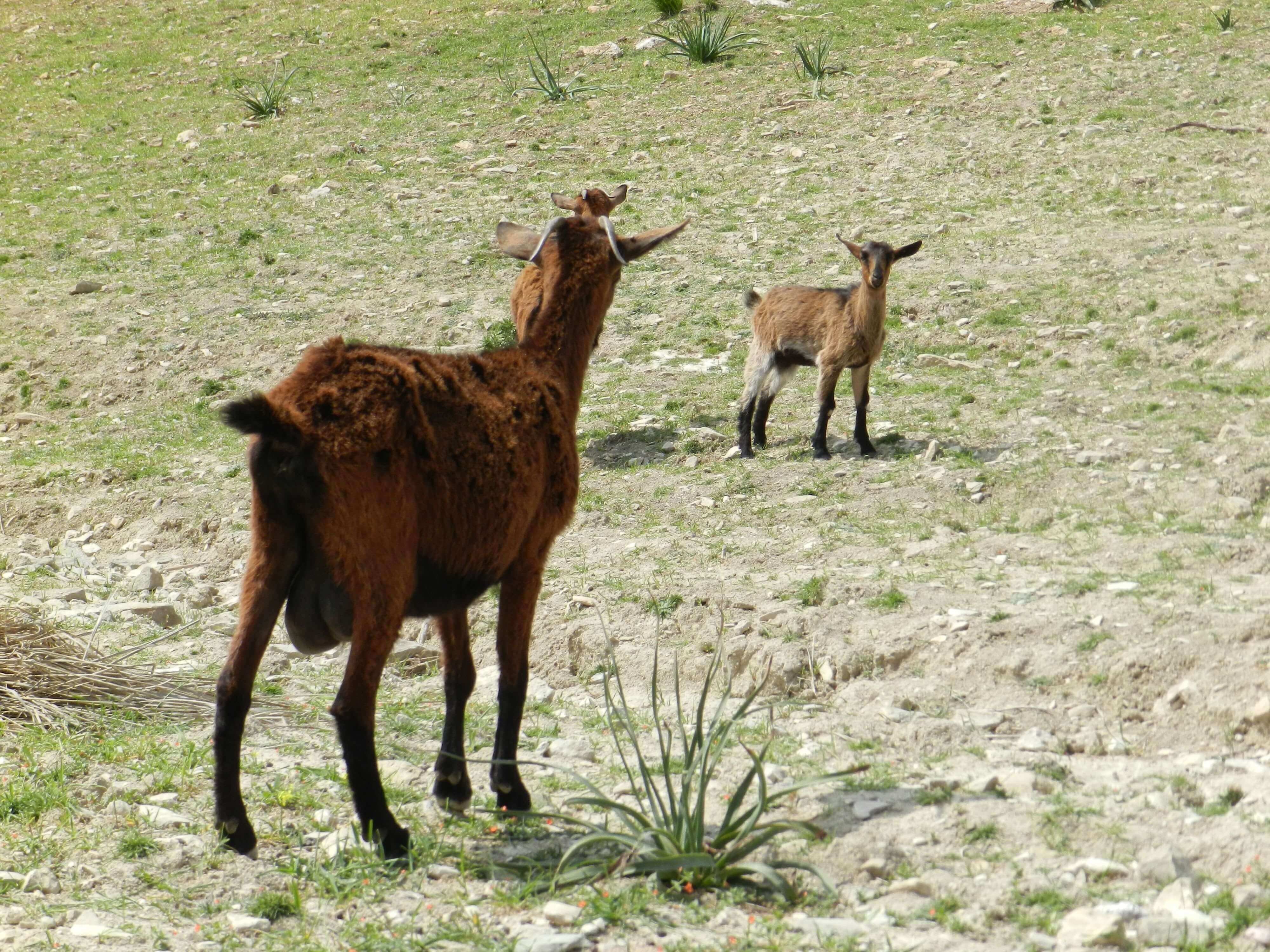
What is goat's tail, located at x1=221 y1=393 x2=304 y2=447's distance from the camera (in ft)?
13.8

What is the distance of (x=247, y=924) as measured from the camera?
4.13 meters

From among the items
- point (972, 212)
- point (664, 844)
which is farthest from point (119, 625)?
point (972, 212)

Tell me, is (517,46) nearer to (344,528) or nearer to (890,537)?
(890,537)

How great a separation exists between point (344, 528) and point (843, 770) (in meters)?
1.92

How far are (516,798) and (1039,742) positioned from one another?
6.58 feet

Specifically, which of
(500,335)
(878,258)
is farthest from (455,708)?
(500,335)

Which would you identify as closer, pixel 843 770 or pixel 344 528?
pixel 344 528

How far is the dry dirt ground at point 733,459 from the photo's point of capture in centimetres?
439

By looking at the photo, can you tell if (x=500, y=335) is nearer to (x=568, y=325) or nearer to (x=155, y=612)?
(x=155, y=612)

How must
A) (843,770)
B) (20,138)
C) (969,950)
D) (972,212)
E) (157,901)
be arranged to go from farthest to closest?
(20,138) < (972,212) < (843,770) < (157,901) < (969,950)

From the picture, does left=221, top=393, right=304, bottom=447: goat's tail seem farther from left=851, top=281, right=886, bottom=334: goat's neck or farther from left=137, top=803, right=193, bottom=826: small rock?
left=851, top=281, right=886, bottom=334: goat's neck

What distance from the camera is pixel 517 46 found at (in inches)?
756

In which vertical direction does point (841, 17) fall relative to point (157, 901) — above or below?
above

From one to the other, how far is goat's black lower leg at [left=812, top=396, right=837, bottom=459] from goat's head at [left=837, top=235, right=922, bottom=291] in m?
0.89
